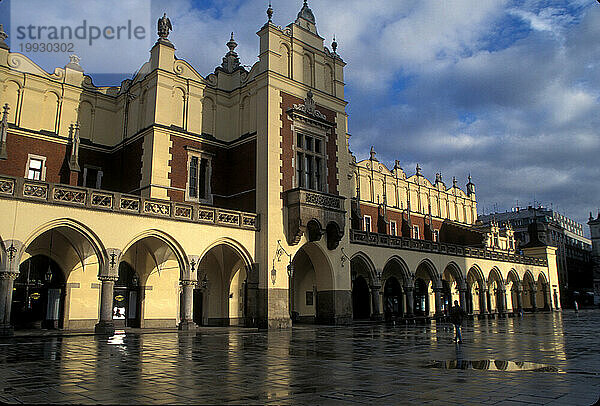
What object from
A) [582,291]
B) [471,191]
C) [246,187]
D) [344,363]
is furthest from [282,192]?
[582,291]

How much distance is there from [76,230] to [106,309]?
143 inches

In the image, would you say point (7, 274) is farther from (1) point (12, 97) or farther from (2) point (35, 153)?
(1) point (12, 97)

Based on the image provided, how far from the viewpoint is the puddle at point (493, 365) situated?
A: 1063cm

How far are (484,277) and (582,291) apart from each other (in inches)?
2382

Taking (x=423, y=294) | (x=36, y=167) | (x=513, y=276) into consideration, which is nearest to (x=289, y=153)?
(x=36, y=167)

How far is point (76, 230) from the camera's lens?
71.5ft

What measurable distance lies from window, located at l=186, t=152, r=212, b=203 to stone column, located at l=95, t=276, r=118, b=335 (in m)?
8.69

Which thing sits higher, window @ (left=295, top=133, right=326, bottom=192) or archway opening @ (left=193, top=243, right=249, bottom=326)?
window @ (left=295, top=133, right=326, bottom=192)

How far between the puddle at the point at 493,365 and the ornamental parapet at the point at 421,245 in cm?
2187

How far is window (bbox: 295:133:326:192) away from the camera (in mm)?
31266

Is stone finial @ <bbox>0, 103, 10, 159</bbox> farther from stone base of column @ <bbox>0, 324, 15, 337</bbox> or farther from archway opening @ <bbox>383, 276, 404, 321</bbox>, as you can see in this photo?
archway opening @ <bbox>383, 276, 404, 321</bbox>

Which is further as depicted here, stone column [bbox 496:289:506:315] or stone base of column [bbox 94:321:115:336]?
stone column [bbox 496:289:506:315]

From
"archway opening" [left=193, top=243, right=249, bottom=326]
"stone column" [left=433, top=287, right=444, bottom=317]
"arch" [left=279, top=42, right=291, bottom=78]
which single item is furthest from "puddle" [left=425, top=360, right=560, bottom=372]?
"stone column" [left=433, top=287, right=444, bottom=317]

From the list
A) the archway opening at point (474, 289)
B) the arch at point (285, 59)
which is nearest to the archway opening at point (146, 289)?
the arch at point (285, 59)
